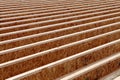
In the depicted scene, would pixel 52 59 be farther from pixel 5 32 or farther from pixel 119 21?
pixel 119 21

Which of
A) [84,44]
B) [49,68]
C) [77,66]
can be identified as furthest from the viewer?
[84,44]

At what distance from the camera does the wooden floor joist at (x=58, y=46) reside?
166cm

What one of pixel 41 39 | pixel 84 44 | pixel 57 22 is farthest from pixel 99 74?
pixel 57 22

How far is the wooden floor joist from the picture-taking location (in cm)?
166

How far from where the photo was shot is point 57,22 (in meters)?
2.93

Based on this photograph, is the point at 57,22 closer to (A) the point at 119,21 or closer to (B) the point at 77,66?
(A) the point at 119,21

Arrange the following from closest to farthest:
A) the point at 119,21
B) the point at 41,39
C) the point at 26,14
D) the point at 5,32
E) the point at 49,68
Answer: the point at 49,68 → the point at 41,39 → the point at 5,32 → the point at 119,21 → the point at 26,14

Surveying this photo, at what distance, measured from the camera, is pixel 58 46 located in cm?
215

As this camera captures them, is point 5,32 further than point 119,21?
No

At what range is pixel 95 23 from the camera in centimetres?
287

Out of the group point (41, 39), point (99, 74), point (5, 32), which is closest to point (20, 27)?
point (5, 32)

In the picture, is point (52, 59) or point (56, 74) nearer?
point (56, 74)

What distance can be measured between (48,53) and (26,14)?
5.07 ft

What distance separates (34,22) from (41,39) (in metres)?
0.63
